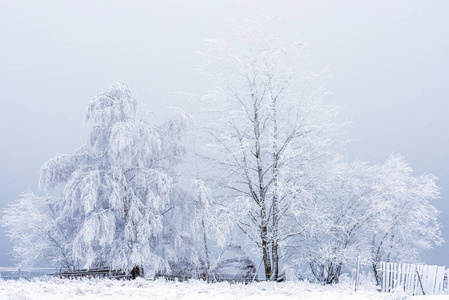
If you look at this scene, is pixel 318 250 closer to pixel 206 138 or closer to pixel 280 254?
pixel 280 254

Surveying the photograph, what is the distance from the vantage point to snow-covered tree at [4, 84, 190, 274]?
15.4m

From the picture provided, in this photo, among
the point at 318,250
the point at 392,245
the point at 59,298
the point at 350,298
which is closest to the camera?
the point at 59,298

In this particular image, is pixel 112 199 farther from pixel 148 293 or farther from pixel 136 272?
pixel 148 293

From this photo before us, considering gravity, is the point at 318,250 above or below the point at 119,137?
below

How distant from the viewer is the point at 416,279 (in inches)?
591

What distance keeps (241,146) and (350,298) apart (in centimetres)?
663

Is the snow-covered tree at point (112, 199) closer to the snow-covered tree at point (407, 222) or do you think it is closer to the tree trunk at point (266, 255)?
the tree trunk at point (266, 255)

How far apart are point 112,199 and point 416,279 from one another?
11.0 m

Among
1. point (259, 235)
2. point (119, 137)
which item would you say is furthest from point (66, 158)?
point (259, 235)

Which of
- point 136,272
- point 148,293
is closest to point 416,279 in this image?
point 148,293

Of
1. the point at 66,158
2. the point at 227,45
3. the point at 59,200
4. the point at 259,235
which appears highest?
the point at 227,45

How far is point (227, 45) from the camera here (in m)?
17.1

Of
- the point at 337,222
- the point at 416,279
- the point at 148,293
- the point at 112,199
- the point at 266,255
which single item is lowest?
the point at 416,279

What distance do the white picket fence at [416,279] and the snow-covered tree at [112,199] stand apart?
7.74 m
